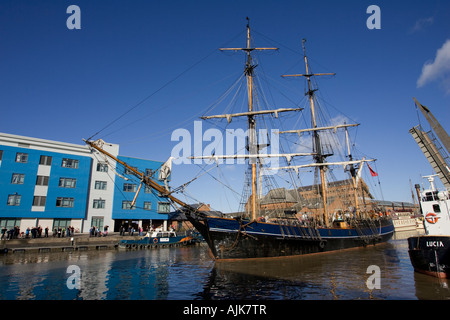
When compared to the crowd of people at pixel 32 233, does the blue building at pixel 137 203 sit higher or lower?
higher

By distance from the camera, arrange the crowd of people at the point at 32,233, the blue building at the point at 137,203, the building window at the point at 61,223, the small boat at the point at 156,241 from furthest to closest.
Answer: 1. the blue building at the point at 137,203
2. the building window at the point at 61,223
3. the small boat at the point at 156,241
4. the crowd of people at the point at 32,233

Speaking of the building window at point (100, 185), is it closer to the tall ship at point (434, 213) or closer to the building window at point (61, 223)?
the building window at point (61, 223)

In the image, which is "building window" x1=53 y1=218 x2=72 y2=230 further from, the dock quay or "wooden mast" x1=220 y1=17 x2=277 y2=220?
"wooden mast" x1=220 y1=17 x2=277 y2=220

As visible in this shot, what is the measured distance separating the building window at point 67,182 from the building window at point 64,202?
219 centimetres

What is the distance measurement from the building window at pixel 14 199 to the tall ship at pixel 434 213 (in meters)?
48.5

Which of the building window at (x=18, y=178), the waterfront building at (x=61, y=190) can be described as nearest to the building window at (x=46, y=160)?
the waterfront building at (x=61, y=190)

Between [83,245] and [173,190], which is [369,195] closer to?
[173,190]

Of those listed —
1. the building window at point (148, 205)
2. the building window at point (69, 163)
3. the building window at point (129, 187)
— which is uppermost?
the building window at point (69, 163)

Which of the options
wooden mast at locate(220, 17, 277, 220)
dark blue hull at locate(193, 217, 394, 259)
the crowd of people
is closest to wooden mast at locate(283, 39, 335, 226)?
dark blue hull at locate(193, 217, 394, 259)

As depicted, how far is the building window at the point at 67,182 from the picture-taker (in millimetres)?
41969

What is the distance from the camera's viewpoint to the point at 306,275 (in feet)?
51.5

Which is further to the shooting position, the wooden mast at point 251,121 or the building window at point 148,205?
the building window at point 148,205

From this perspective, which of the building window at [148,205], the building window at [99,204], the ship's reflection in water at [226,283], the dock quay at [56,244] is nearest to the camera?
the ship's reflection in water at [226,283]
